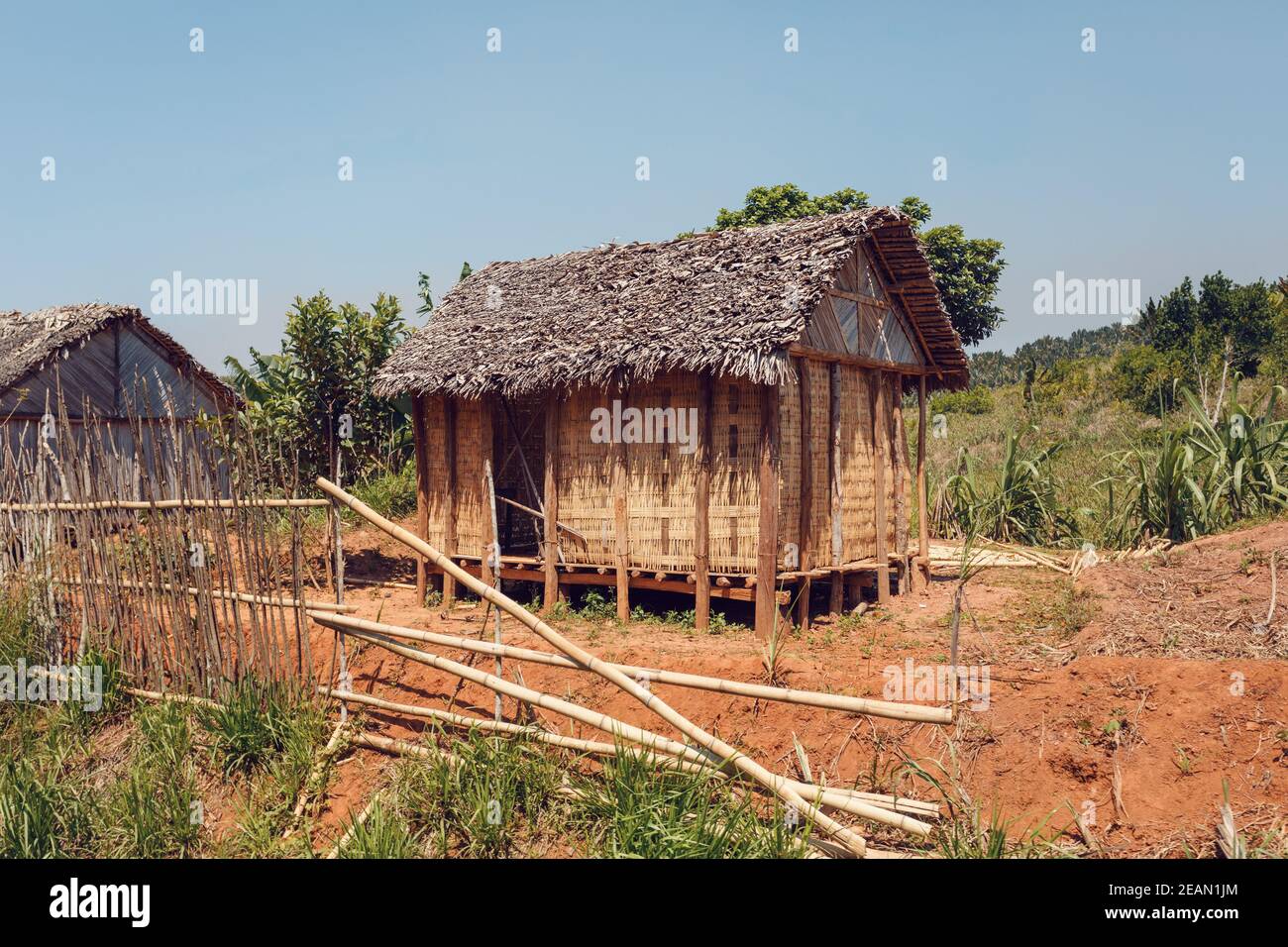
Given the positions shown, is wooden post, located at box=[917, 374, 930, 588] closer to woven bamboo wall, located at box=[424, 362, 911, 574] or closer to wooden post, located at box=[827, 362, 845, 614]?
woven bamboo wall, located at box=[424, 362, 911, 574]

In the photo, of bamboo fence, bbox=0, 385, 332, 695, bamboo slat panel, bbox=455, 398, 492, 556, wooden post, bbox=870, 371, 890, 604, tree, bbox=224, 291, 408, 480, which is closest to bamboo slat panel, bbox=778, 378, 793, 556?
wooden post, bbox=870, 371, 890, 604

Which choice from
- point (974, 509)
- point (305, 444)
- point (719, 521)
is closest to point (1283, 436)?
point (974, 509)

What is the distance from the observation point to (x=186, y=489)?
21.6ft

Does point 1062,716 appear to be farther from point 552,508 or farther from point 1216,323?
point 1216,323

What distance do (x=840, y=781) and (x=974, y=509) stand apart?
29.9ft

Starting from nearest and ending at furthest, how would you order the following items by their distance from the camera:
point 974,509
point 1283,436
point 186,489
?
point 186,489 < point 1283,436 < point 974,509

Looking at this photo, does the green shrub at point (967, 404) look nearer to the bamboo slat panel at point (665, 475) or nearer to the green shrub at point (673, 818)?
the bamboo slat panel at point (665, 475)

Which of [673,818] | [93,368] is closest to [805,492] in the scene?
[673,818]

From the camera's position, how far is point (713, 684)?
512 cm

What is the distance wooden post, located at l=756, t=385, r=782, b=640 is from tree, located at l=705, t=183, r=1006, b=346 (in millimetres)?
17791

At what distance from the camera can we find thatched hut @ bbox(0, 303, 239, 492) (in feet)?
46.7

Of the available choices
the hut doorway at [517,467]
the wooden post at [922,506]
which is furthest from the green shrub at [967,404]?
the hut doorway at [517,467]

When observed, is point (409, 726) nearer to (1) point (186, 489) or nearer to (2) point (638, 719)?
(2) point (638, 719)

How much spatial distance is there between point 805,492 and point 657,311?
2.22m
